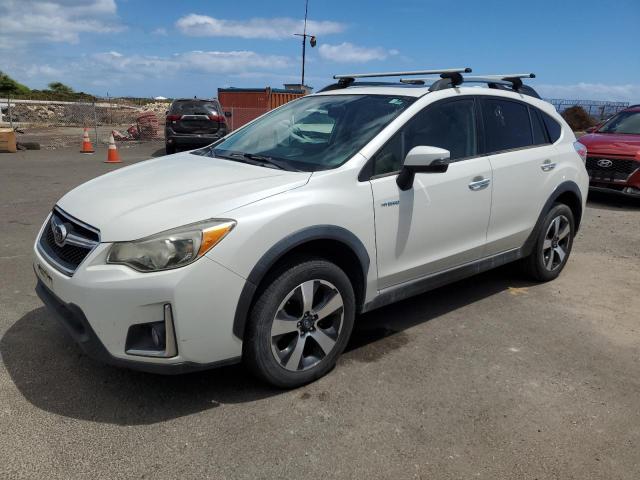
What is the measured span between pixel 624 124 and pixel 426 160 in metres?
8.51

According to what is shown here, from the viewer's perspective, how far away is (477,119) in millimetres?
4180

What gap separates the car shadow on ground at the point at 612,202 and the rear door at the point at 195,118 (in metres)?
9.65

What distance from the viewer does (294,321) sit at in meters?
3.05

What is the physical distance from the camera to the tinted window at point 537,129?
187 inches

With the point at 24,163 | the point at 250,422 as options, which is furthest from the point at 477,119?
the point at 24,163

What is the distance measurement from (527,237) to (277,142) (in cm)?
233

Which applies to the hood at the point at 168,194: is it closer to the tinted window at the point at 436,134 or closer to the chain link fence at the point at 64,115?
the tinted window at the point at 436,134

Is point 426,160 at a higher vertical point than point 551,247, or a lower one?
higher

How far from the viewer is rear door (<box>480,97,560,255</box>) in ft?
14.0

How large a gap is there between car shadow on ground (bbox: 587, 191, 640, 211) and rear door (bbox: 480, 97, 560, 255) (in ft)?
17.3

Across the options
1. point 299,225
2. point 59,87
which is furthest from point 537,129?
point 59,87

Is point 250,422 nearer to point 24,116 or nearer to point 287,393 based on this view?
point 287,393

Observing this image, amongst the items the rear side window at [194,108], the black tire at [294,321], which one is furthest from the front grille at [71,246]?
the rear side window at [194,108]

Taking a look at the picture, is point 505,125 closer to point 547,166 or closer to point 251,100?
point 547,166
